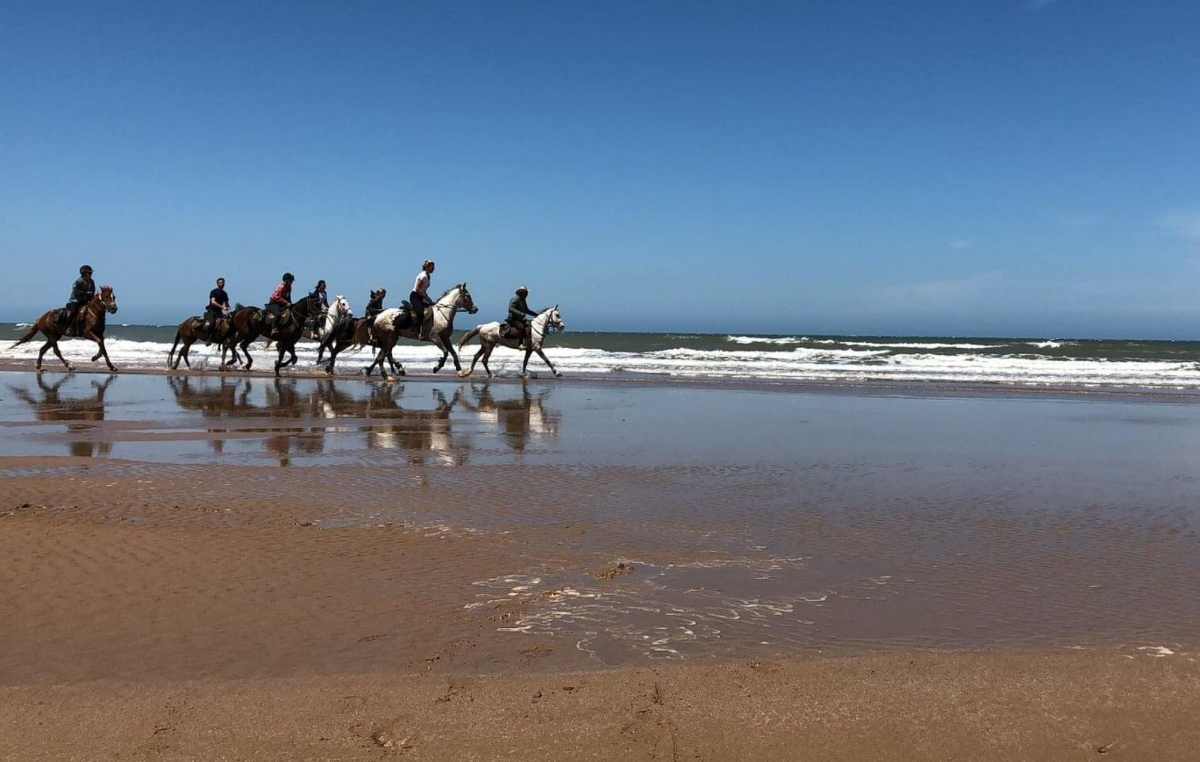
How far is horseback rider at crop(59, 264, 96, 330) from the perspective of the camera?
21438 millimetres

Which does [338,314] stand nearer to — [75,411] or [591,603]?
[75,411]

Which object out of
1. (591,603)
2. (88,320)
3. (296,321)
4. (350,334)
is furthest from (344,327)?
(591,603)

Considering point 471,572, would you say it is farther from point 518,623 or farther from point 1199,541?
point 1199,541

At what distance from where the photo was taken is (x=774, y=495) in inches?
291

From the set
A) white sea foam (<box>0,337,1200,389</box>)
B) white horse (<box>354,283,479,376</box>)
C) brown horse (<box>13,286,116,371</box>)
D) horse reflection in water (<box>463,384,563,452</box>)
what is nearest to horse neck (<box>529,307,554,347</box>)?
white horse (<box>354,283,479,376</box>)

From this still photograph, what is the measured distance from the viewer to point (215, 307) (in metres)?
23.7

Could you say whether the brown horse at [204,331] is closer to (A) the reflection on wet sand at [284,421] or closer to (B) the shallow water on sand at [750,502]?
(A) the reflection on wet sand at [284,421]

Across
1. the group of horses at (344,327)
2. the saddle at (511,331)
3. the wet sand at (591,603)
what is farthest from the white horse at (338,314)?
the wet sand at (591,603)

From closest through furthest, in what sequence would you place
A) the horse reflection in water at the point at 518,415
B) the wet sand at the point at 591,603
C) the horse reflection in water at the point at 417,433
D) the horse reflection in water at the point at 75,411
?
1. the wet sand at the point at 591,603
2. the horse reflection in water at the point at 417,433
3. the horse reflection in water at the point at 75,411
4. the horse reflection in water at the point at 518,415

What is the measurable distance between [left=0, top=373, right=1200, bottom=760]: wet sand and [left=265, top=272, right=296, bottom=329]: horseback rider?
Answer: 13142 millimetres

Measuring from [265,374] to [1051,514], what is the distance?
21.1 m

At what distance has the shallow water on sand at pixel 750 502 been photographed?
4.34 m

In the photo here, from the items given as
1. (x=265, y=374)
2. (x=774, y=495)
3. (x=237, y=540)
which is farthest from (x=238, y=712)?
(x=265, y=374)

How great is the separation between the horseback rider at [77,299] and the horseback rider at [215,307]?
9.31 ft
